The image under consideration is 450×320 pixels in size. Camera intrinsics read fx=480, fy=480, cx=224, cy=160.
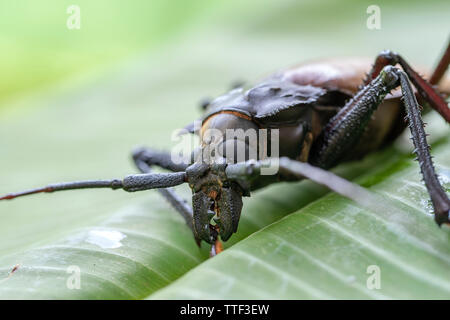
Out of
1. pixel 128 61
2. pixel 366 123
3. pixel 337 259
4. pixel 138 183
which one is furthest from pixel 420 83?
pixel 128 61

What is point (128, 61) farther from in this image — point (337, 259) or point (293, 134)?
point (337, 259)

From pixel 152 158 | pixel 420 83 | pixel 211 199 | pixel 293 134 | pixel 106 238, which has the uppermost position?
pixel 420 83

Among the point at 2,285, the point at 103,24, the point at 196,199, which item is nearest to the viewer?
the point at 2,285

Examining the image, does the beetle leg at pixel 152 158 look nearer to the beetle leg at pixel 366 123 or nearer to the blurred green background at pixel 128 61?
the blurred green background at pixel 128 61

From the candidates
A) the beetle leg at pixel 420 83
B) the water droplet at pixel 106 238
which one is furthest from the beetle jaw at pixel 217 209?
the beetle leg at pixel 420 83

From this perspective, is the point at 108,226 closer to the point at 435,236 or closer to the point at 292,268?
the point at 292,268

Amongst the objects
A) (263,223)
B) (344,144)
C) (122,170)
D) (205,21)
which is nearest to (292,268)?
(263,223)

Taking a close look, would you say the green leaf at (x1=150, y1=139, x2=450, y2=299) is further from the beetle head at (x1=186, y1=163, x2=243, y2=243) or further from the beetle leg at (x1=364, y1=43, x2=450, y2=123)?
the beetle leg at (x1=364, y1=43, x2=450, y2=123)
